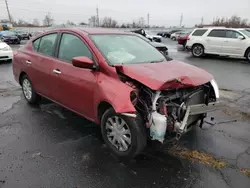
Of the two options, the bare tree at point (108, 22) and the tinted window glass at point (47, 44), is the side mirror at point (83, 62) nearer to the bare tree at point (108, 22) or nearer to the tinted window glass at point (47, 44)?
the tinted window glass at point (47, 44)

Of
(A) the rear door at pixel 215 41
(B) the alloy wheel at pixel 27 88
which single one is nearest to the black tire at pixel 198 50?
(A) the rear door at pixel 215 41

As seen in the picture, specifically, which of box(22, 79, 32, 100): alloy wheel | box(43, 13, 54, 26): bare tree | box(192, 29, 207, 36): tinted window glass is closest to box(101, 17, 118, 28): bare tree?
box(43, 13, 54, 26): bare tree

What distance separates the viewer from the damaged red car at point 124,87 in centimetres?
289

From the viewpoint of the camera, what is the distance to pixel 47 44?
4480 mm

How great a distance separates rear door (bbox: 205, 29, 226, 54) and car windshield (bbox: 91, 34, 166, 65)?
34.0ft

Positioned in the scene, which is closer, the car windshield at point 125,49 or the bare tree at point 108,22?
the car windshield at point 125,49

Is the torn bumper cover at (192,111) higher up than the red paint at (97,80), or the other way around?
the red paint at (97,80)

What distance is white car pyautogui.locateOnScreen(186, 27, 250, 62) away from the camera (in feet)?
40.6

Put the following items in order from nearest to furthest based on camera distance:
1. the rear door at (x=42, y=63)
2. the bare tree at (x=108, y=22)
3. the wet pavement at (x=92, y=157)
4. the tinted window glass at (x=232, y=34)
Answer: the wet pavement at (x=92, y=157), the rear door at (x=42, y=63), the tinted window glass at (x=232, y=34), the bare tree at (x=108, y=22)

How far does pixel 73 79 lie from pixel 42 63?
112 centimetres

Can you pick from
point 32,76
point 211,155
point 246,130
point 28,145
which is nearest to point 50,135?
point 28,145

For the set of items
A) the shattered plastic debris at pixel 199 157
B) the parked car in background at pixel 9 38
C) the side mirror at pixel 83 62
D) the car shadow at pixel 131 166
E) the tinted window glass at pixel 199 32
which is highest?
the side mirror at pixel 83 62

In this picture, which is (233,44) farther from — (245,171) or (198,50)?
(245,171)

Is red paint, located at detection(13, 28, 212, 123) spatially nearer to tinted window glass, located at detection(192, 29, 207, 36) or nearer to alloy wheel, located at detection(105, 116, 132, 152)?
alloy wheel, located at detection(105, 116, 132, 152)
